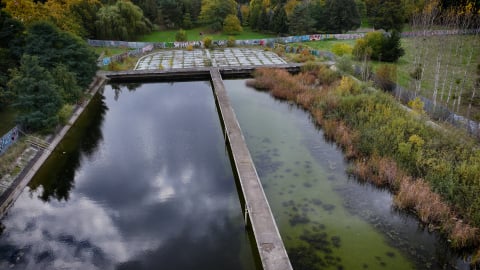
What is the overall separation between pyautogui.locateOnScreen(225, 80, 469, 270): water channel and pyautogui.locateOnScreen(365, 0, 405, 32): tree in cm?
3668

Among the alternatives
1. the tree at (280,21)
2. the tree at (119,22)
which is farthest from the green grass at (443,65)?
the tree at (119,22)

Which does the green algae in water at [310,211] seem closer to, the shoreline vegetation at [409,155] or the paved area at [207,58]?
the shoreline vegetation at [409,155]

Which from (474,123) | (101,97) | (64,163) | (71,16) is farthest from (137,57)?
(474,123)

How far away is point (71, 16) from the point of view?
4266 centimetres

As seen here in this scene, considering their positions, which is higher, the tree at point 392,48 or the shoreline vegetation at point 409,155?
the tree at point 392,48

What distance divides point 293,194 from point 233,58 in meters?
28.6

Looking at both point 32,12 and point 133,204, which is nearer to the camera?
point 133,204

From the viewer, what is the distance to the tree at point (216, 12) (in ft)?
187

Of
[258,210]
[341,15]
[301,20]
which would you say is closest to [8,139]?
[258,210]

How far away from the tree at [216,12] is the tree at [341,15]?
51.2ft

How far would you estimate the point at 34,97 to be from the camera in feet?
68.9

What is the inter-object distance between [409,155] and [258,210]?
354 inches

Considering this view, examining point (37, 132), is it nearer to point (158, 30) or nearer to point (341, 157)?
point (341, 157)

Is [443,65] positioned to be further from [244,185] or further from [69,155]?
[69,155]
